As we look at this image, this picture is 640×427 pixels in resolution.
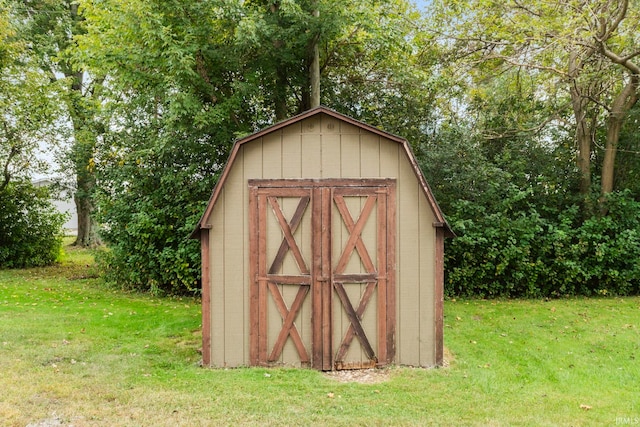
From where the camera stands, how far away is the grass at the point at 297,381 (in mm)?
3766

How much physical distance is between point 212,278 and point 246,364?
1049 millimetres

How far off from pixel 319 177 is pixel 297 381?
2.20 metres

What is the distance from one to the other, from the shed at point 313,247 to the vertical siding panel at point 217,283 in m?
0.01

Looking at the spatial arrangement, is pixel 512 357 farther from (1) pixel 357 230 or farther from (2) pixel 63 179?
(2) pixel 63 179

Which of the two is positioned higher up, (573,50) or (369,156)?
(573,50)

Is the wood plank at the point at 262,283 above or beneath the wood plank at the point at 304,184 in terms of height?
beneath

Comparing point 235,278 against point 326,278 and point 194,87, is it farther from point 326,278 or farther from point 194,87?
point 194,87

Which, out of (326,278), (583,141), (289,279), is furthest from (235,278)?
(583,141)

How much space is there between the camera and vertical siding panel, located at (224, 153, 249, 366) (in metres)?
4.91

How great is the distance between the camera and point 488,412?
3879mm

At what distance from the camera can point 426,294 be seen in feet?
16.5

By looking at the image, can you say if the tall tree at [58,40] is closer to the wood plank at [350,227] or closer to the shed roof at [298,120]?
the shed roof at [298,120]

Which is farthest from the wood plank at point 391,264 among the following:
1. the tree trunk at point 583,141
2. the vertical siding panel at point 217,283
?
the tree trunk at point 583,141

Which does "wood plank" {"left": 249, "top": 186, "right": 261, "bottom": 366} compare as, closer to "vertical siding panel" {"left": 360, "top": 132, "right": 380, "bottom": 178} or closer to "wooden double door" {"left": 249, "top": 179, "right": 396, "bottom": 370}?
"wooden double door" {"left": 249, "top": 179, "right": 396, "bottom": 370}
